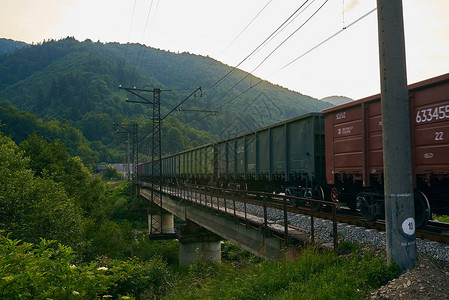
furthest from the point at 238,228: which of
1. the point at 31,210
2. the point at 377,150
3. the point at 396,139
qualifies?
the point at 31,210

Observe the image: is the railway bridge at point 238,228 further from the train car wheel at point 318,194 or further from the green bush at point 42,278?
the green bush at point 42,278

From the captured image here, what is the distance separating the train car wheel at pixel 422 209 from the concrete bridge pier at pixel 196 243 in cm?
1751

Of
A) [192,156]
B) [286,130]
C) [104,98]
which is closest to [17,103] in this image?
[104,98]

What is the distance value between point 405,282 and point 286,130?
29.2 ft

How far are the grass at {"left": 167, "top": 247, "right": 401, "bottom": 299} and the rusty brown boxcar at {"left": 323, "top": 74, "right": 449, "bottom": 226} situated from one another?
2.73m

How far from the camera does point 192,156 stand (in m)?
27.8

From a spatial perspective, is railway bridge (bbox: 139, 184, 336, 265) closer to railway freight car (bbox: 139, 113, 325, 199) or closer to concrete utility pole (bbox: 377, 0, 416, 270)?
railway freight car (bbox: 139, 113, 325, 199)

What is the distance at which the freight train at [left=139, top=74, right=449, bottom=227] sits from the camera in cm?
684

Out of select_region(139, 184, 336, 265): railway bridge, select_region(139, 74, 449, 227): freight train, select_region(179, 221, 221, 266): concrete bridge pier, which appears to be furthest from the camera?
select_region(179, 221, 221, 266): concrete bridge pier

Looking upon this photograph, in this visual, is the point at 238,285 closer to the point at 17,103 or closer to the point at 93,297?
the point at 93,297

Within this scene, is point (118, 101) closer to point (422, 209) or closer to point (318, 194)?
point (318, 194)

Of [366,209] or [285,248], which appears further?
[366,209]

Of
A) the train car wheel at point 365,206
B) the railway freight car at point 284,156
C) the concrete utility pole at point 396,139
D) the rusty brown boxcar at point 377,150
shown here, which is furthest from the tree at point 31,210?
the concrete utility pole at point 396,139

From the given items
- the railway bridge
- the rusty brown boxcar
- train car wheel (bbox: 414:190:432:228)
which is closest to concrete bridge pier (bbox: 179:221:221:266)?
the railway bridge
